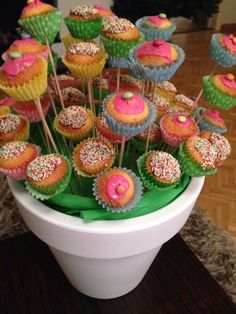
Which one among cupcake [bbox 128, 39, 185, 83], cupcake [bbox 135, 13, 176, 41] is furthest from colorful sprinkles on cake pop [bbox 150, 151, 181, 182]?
cupcake [bbox 135, 13, 176, 41]

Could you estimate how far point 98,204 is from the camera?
18.3 inches

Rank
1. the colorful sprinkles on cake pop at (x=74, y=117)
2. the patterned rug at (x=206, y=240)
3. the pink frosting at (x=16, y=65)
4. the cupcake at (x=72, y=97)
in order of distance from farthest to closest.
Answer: the patterned rug at (x=206, y=240)
the cupcake at (x=72, y=97)
the colorful sprinkles on cake pop at (x=74, y=117)
the pink frosting at (x=16, y=65)

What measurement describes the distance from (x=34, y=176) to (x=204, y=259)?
66cm

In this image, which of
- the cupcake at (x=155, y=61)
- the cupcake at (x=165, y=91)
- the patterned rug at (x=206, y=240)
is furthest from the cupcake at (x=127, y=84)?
the patterned rug at (x=206, y=240)

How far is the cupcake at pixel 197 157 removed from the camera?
472 mm

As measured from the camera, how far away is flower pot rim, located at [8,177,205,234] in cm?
44

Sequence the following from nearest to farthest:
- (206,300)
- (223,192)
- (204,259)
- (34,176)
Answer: (34,176) < (206,300) < (204,259) < (223,192)

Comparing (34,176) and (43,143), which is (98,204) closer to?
(34,176)

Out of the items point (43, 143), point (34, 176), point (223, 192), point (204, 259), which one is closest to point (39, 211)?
point (34, 176)

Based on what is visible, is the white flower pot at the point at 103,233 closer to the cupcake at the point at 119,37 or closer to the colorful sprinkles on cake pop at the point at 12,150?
the colorful sprinkles on cake pop at the point at 12,150

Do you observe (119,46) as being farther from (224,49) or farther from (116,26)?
(224,49)

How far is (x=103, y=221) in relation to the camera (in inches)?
17.7

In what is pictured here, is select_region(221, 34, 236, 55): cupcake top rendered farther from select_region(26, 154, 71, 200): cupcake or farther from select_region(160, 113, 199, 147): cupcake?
select_region(26, 154, 71, 200): cupcake

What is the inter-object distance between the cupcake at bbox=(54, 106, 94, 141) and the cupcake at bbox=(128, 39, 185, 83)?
105mm
